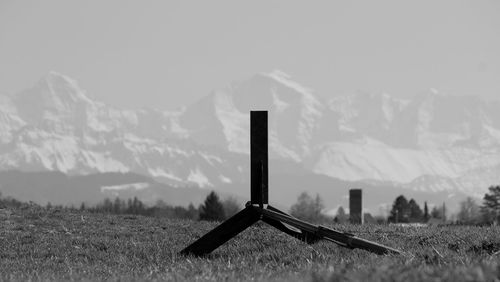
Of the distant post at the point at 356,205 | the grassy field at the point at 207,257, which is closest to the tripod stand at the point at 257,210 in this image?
the grassy field at the point at 207,257

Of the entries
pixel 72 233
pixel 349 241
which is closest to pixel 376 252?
pixel 349 241

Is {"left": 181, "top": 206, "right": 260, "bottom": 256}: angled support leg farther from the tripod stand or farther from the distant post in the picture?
the distant post

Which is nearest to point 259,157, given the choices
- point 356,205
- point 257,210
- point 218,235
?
point 257,210

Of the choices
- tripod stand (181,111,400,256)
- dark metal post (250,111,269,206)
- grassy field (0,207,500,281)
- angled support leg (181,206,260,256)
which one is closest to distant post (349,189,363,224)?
grassy field (0,207,500,281)

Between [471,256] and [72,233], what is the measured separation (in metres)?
11.7

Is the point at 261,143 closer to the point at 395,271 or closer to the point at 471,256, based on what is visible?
the point at 471,256

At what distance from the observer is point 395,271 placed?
7.49 metres


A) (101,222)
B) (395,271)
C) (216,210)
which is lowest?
(216,210)

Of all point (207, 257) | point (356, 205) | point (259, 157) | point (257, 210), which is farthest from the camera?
point (356, 205)

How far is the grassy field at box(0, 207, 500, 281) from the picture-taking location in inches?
387

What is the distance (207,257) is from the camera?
15.2 meters

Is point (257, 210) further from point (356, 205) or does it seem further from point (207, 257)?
point (356, 205)

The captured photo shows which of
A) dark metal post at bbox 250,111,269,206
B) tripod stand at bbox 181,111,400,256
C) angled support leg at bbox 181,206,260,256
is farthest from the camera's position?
angled support leg at bbox 181,206,260,256

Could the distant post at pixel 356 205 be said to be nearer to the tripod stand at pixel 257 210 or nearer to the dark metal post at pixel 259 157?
the tripod stand at pixel 257 210
